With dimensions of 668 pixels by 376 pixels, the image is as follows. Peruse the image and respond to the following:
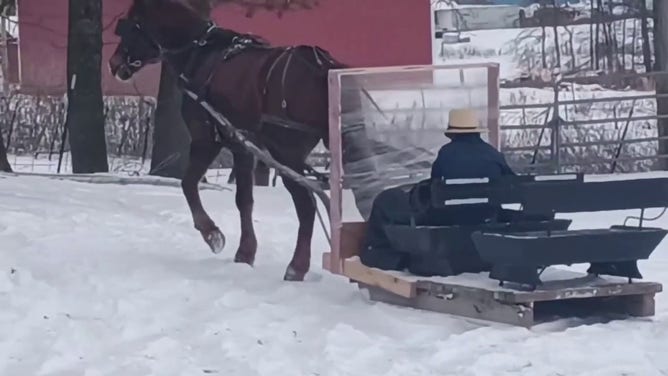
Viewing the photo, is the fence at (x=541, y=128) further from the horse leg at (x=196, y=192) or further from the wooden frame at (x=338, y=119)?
the wooden frame at (x=338, y=119)

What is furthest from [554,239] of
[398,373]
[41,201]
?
[41,201]

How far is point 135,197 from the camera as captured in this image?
16047 mm

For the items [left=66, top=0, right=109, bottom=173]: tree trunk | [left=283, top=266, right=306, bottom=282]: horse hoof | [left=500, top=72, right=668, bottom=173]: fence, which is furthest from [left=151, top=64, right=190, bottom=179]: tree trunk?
[left=283, top=266, right=306, bottom=282]: horse hoof

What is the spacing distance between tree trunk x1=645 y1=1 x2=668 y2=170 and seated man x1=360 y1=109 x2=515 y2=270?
13.3m

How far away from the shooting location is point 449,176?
30.2ft

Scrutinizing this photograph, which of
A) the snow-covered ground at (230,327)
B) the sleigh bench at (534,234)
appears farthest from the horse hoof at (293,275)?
the sleigh bench at (534,234)

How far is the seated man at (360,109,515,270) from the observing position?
9195 millimetres

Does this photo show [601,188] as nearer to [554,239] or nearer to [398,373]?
[554,239]

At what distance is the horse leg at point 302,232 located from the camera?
10.8 meters

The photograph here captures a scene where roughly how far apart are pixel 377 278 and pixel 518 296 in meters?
1.40

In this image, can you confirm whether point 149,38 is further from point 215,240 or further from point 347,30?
point 347,30

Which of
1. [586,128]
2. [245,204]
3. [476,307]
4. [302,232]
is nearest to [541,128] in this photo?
[586,128]

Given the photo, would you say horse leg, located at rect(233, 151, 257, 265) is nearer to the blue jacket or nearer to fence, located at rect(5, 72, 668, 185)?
the blue jacket

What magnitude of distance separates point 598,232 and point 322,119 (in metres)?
2.57
